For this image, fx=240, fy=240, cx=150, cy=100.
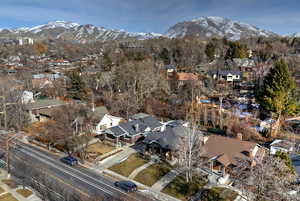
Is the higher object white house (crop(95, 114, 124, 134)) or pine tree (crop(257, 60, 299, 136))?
pine tree (crop(257, 60, 299, 136))

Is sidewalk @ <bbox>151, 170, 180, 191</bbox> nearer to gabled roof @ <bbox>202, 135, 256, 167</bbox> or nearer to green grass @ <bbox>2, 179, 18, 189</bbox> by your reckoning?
gabled roof @ <bbox>202, 135, 256, 167</bbox>

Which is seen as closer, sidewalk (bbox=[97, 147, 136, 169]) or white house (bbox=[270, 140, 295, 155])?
sidewalk (bbox=[97, 147, 136, 169])

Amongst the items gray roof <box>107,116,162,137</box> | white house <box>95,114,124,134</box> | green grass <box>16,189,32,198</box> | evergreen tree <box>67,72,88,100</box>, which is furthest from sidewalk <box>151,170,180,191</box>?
evergreen tree <box>67,72,88,100</box>

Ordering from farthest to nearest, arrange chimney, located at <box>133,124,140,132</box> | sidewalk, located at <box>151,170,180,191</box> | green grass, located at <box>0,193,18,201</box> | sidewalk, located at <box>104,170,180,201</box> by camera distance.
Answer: chimney, located at <box>133,124,140,132</box> → sidewalk, located at <box>151,170,180,191</box> → sidewalk, located at <box>104,170,180,201</box> → green grass, located at <box>0,193,18,201</box>

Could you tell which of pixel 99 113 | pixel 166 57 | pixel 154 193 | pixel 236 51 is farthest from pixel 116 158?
pixel 236 51

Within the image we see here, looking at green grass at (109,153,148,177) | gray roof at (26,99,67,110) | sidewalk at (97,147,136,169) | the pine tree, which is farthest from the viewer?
gray roof at (26,99,67,110)

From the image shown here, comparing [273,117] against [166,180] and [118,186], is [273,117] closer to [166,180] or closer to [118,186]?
[166,180]

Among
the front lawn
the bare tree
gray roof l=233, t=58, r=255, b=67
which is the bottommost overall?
the front lawn

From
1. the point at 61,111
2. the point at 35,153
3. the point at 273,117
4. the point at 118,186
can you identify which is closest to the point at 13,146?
the point at 35,153
